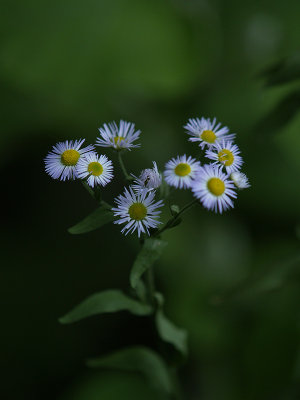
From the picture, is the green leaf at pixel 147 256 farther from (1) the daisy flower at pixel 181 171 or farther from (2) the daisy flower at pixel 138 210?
(1) the daisy flower at pixel 181 171

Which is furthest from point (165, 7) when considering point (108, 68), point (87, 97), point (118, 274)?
point (118, 274)

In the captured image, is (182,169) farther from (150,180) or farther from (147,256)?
(147,256)

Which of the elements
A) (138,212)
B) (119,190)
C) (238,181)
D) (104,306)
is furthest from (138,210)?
(119,190)

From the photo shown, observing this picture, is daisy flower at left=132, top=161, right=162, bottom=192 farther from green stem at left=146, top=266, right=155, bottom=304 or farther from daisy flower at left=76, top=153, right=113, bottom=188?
green stem at left=146, top=266, right=155, bottom=304

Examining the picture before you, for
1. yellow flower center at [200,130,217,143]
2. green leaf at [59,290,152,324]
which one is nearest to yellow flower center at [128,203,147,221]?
yellow flower center at [200,130,217,143]

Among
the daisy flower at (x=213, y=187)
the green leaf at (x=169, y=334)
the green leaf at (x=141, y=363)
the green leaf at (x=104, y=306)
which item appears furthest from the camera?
the green leaf at (x=141, y=363)

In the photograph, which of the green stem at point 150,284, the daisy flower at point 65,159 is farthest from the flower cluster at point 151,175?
the green stem at point 150,284
